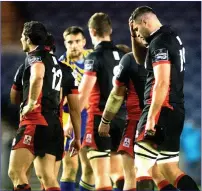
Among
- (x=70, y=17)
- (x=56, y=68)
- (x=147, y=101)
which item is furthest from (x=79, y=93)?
(x=70, y=17)

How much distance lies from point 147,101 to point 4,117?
15.8 ft

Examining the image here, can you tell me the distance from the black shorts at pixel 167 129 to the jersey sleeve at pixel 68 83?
1.04 meters

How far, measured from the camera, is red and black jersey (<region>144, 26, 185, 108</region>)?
597cm

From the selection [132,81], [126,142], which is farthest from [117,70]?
[126,142]

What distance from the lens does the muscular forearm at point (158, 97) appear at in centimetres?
586

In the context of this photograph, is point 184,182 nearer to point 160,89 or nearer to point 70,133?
point 160,89

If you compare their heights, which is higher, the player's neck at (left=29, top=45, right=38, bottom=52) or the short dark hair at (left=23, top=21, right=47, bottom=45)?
the short dark hair at (left=23, top=21, right=47, bottom=45)

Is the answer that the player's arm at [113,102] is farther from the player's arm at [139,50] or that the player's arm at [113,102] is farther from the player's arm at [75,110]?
the player's arm at [139,50]

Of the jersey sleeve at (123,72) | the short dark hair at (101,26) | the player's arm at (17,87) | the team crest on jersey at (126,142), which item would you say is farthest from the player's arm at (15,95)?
the short dark hair at (101,26)

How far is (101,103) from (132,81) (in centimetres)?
62

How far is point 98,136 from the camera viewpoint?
768 centimetres

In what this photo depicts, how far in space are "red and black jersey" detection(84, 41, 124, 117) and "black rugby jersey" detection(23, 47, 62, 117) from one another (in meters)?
1.12

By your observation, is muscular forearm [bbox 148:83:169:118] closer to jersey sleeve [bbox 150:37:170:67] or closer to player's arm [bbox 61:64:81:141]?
jersey sleeve [bbox 150:37:170:67]

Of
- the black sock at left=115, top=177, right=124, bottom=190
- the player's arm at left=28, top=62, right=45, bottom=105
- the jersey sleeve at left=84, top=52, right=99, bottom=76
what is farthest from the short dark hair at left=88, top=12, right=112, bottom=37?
the player's arm at left=28, top=62, right=45, bottom=105
